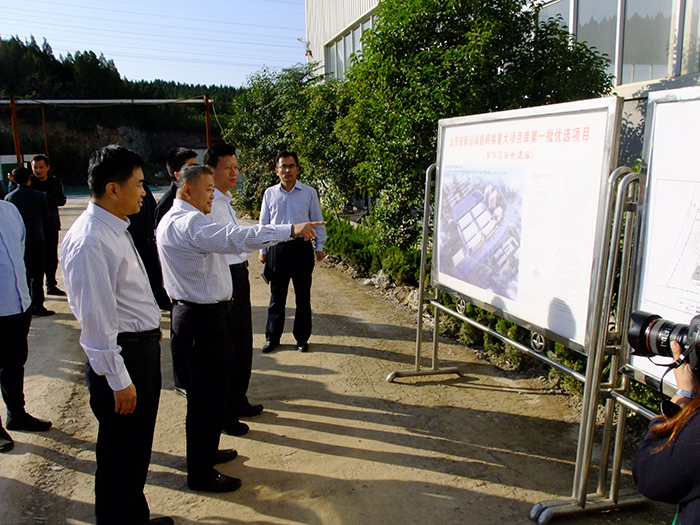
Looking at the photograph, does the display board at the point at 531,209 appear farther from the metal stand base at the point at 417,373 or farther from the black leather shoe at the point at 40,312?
the black leather shoe at the point at 40,312

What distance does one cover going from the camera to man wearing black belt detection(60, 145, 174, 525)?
2.22 metres

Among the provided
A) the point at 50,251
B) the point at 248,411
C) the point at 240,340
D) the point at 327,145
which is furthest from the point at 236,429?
the point at 327,145

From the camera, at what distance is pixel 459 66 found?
5.29 metres

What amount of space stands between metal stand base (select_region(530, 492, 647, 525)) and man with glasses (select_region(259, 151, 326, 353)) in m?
2.98

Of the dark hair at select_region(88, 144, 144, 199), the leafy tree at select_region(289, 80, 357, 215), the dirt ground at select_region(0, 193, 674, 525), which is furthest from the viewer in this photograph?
the leafy tree at select_region(289, 80, 357, 215)

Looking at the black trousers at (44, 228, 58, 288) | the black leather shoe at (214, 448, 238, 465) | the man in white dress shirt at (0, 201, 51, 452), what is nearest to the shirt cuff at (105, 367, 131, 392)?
the black leather shoe at (214, 448, 238, 465)

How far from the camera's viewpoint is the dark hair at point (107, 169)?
7.63ft

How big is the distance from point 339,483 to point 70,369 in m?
3.16

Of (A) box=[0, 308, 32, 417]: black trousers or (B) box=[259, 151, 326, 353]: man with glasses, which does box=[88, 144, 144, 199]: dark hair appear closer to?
(A) box=[0, 308, 32, 417]: black trousers

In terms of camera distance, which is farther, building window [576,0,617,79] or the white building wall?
the white building wall

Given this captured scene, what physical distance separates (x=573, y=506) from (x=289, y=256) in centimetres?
331

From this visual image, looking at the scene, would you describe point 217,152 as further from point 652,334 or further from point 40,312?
point 40,312

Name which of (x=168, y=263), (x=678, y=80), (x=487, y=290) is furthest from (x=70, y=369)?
(x=678, y=80)

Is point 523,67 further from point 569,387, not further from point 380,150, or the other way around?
point 569,387
